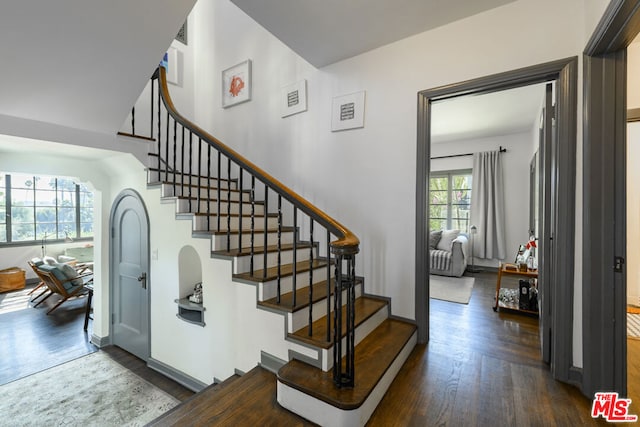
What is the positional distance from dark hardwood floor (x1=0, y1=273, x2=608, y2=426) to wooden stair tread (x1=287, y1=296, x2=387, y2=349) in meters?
0.39

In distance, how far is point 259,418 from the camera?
1.51 meters

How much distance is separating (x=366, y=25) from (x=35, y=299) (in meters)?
6.74

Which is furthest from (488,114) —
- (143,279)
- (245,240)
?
(143,279)

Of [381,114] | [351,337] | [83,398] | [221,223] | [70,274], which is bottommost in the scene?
[83,398]

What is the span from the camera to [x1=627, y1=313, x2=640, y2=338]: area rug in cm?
260

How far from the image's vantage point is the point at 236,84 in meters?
3.87

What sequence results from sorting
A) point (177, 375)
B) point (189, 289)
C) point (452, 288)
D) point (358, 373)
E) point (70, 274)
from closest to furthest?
point (358, 373) → point (177, 375) → point (189, 289) → point (70, 274) → point (452, 288)

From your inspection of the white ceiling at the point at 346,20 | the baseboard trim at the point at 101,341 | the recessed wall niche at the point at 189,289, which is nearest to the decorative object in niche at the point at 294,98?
the white ceiling at the point at 346,20

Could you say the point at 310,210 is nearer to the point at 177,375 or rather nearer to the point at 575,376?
the point at 575,376

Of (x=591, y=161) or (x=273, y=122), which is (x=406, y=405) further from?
(x=273, y=122)

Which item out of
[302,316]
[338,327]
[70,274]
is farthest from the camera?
[70,274]

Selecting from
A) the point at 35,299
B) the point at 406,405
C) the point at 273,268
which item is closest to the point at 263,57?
the point at 273,268

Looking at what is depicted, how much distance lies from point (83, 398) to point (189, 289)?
122 centimetres

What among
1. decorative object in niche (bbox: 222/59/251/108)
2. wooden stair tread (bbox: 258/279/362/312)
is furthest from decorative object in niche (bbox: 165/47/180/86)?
wooden stair tread (bbox: 258/279/362/312)
